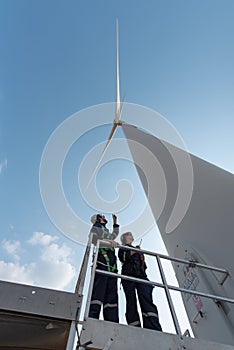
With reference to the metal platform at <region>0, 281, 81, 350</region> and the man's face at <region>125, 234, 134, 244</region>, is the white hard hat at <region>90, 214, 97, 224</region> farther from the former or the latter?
the metal platform at <region>0, 281, 81, 350</region>

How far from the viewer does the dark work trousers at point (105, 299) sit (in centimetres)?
224

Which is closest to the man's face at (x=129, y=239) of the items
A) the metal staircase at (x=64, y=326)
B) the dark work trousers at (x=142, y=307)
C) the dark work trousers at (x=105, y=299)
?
the dark work trousers at (x=142, y=307)

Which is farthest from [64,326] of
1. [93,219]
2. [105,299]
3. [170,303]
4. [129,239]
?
[93,219]

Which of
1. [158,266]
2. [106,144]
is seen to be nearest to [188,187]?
[158,266]

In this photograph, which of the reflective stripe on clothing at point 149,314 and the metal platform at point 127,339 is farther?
the reflective stripe on clothing at point 149,314

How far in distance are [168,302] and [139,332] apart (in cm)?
49

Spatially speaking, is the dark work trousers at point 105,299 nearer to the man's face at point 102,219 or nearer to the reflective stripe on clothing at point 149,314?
the reflective stripe on clothing at point 149,314

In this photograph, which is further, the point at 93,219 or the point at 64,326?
the point at 93,219

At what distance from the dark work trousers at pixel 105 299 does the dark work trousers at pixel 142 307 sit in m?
0.18

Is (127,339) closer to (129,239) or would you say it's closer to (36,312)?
(36,312)


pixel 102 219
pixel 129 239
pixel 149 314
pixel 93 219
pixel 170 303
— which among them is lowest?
pixel 170 303

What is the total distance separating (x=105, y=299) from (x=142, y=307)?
37cm

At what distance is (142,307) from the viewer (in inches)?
98.2

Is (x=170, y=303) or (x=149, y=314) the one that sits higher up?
(x=149, y=314)
